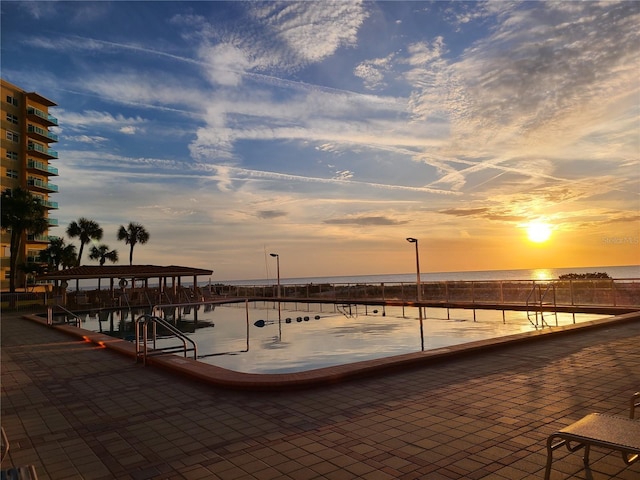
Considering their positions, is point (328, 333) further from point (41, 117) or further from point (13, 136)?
point (41, 117)

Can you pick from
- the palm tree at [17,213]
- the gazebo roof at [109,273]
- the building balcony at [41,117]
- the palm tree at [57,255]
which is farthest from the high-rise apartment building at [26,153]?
the gazebo roof at [109,273]

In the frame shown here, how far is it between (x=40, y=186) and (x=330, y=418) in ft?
189

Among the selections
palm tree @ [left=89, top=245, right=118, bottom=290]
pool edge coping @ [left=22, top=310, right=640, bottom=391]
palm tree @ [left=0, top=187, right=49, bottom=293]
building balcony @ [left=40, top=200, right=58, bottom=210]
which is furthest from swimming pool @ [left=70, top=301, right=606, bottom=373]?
palm tree @ [left=89, top=245, right=118, bottom=290]

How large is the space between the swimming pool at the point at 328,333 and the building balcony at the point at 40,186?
37437 millimetres

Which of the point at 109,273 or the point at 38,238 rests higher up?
the point at 38,238

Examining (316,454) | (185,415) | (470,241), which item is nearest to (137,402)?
(185,415)

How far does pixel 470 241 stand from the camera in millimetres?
44531

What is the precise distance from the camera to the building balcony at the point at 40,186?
4956cm

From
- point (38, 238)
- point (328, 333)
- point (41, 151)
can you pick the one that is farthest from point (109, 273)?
point (41, 151)

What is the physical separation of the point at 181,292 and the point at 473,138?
68.4 feet

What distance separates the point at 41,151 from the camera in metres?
51.2

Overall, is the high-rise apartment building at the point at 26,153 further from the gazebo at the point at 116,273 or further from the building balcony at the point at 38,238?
the gazebo at the point at 116,273

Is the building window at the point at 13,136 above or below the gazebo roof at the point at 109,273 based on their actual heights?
above

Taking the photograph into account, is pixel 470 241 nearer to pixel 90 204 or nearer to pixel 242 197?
pixel 242 197
